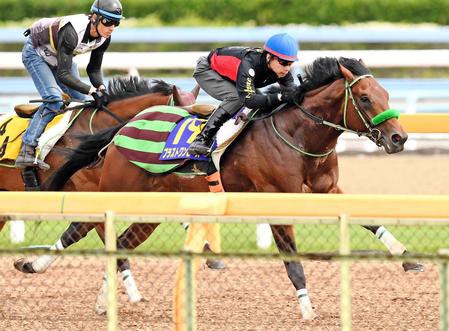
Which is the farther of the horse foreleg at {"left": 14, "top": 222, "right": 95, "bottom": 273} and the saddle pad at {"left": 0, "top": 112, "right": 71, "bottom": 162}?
the saddle pad at {"left": 0, "top": 112, "right": 71, "bottom": 162}

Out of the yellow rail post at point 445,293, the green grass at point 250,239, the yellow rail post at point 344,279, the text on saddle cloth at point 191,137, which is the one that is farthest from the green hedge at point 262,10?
the yellow rail post at point 445,293

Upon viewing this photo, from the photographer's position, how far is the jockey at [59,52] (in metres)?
8.66

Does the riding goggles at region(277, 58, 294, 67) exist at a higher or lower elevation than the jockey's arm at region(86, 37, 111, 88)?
higher

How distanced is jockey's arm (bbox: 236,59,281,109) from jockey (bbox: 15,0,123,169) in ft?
3.84

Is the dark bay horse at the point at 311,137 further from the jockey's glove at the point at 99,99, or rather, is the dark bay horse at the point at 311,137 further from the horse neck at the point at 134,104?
the jockey's glove at the point at 99,99

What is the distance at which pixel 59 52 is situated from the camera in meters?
8.72

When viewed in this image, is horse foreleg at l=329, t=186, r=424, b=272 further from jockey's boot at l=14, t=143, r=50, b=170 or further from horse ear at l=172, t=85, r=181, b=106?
jockey's boot at l=14, t=143, r=50, b=170

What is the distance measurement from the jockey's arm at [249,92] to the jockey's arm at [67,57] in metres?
1.29

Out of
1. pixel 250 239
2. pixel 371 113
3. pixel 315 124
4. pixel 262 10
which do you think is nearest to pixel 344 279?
pixel 371 113

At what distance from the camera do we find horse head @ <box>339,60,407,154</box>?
7.66 metres

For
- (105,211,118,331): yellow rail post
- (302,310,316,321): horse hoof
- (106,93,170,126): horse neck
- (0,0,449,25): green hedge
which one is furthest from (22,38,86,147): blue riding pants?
(0,0,449,25): green hedge

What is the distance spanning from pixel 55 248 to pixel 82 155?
0.69m

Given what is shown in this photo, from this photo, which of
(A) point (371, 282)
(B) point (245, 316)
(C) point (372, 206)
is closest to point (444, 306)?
(C) point (372, 206)

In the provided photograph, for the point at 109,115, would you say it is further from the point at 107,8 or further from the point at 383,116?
the point at 383,116
